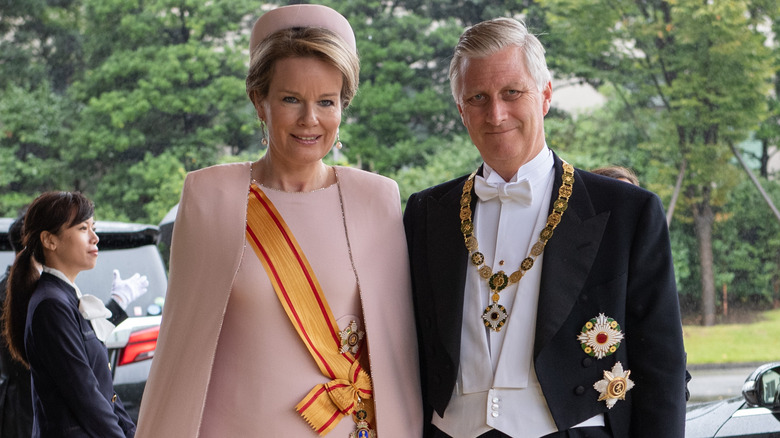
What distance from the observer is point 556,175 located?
1.81 m

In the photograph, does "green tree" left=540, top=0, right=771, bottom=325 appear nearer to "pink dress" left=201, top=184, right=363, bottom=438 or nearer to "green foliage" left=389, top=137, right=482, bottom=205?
"green foliage" left=389, top=137, right=482, bottom=205

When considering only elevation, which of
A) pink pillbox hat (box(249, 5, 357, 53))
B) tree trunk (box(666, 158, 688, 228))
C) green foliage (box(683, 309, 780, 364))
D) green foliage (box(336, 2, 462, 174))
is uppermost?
green foliage (box(336, 2, 462, 174))

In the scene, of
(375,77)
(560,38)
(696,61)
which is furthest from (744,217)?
(375,77)

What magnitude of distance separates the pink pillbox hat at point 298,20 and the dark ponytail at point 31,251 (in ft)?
3.69

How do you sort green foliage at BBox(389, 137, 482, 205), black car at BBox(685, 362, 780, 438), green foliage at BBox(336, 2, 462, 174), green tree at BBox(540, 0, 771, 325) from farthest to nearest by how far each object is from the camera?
green foliage at BBox(336, 2, 462, 174), green foliage at BBox(389, 137, 482, 205), green tree at BBox(540, 0, 771, 325), black car at BBox(685, 362, 780, 438)

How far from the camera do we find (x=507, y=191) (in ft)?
5.83

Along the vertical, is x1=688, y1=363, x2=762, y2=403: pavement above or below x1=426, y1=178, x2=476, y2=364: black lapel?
below

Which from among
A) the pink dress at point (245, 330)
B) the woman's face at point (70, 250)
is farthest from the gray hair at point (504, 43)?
the woman's face at point (70, 250)

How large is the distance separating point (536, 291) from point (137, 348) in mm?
2200

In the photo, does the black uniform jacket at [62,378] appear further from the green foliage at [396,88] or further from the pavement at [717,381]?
the green foliage at [396,88]

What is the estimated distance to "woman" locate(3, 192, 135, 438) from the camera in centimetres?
243

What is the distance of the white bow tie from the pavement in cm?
390

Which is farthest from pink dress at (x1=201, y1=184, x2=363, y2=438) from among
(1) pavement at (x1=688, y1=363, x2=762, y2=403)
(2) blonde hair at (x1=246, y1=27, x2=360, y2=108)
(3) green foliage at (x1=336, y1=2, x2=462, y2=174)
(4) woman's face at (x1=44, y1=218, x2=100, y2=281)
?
(3) green foliage at (x1=336, y1=2, x2=462, y2=174)

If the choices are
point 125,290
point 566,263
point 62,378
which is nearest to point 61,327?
point 62,378
